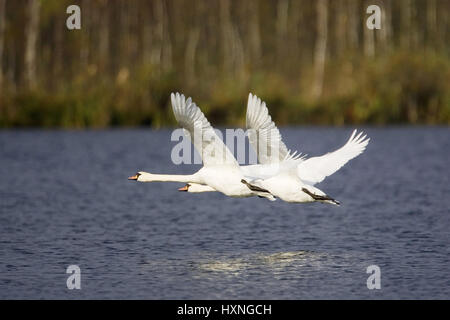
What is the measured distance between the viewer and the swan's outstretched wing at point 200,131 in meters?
12.9

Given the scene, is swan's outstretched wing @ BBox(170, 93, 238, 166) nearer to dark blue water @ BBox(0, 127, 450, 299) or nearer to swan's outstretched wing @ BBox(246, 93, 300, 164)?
swan's outstretched wing @ BBox(246, 93, 300, 164)

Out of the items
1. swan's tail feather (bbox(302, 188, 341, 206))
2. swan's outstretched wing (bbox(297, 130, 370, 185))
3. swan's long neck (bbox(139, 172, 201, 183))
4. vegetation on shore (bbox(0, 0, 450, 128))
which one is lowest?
swan's tail feather (bbox(302, 188, 341, 206))

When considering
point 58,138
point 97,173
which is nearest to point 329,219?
point 97,173

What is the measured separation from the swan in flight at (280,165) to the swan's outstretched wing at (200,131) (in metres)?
0.52

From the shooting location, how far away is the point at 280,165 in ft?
46.9

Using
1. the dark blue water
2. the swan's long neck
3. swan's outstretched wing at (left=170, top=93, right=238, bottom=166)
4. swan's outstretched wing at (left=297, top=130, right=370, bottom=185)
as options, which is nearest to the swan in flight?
swan's outstretched wing at (left=297, top=130, right=370, bottom=185)

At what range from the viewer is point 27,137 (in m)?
40.1

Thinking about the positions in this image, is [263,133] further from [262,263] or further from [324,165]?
[262,263]

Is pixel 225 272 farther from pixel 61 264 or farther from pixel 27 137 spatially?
pixel 27 137

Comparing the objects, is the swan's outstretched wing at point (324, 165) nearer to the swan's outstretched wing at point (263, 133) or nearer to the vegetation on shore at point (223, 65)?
the swan's outstretched wing at point (263, 133)

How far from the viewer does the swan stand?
42.6 ft

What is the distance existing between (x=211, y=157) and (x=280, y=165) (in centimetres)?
107

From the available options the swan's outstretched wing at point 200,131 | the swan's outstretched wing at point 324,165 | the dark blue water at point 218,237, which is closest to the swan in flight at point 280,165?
the swan's outstretched wing at point 324,165
